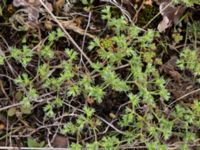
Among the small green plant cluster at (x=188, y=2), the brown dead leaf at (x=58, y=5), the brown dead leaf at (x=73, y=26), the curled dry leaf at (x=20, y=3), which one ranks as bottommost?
the brown dead leaf at (x=73, y=26)

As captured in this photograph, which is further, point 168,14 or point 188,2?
point 168,14

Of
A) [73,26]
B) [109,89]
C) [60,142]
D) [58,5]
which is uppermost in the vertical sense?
[58,5]

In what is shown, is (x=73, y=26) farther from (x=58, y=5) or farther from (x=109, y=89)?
(x=109, y=89)

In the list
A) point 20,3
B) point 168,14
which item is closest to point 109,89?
point 168,14

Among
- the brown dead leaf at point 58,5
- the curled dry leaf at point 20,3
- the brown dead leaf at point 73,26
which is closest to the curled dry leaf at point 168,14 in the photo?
the brown dead leaf at point 73,26

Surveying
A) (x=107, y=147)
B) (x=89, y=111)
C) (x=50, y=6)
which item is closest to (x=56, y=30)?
(x=50, y=6)

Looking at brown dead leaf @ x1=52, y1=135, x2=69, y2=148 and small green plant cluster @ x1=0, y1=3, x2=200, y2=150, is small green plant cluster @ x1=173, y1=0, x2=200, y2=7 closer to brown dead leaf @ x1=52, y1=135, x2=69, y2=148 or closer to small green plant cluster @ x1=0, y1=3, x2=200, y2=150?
small green plant cluster @ x1=0, y1=3, x2=200, y2=150

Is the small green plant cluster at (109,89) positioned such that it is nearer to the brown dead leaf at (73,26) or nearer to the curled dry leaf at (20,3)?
the brown dead leaf at (73,26)

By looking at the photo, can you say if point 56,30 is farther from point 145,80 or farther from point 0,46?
point 145,80
